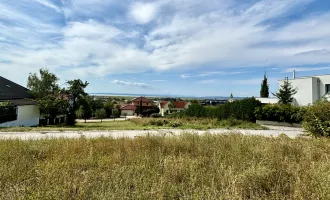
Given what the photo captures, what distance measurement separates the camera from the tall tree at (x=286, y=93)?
3170cm

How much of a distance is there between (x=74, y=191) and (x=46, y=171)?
1.11m

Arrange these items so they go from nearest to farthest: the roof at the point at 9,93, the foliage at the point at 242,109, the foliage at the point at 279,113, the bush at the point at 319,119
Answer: the bush at the point at 319,119 < the foliage at the point at 279,113 < the foliage at the point at 242,109 < the roof at the point at 9,93

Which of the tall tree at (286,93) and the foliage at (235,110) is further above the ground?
the tall tree at (286,93)

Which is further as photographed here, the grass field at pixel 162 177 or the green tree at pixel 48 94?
the green tree at pixel 48 94

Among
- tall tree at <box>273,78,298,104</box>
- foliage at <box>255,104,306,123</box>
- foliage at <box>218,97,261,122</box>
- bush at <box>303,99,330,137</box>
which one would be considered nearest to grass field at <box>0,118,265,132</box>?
foliage at <box>218,97,261,122</box>

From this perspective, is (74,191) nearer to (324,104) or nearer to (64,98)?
(324,104)

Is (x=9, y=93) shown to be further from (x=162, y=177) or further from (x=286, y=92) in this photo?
(x=286, y=92)

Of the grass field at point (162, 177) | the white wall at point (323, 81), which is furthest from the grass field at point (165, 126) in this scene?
the white wall at point (323, 81)

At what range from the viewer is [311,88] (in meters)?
30.6

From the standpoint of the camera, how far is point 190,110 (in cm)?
3056

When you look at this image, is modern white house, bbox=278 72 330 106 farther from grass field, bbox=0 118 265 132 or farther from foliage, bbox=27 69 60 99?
foliage, bbox=27 69 60 99

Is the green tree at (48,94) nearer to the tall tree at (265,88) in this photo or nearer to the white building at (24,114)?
the white building at (24,114)

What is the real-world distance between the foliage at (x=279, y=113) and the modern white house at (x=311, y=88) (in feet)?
39.0

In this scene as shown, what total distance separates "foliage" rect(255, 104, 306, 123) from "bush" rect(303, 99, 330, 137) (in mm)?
9849
